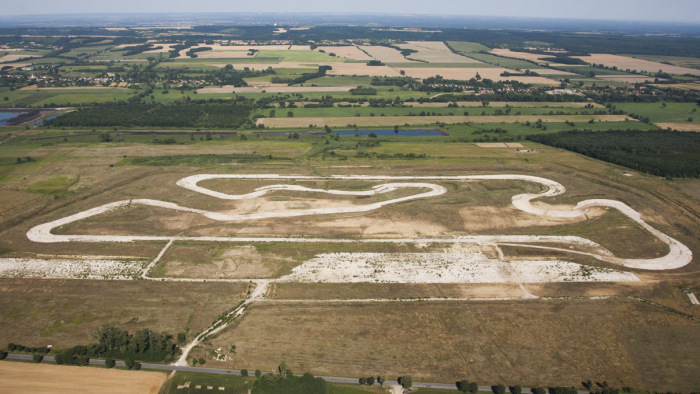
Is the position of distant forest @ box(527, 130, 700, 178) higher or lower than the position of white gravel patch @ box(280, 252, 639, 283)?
higher

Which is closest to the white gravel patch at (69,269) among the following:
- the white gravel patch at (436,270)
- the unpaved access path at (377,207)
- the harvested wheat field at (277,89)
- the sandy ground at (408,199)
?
the unpaved access path at (377,207)

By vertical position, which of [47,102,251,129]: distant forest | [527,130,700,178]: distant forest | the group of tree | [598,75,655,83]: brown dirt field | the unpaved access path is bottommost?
the group of tree

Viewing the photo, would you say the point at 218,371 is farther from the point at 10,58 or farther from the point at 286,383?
the point at 10,58

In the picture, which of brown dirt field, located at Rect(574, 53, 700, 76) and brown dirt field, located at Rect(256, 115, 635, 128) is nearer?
brown dirt field, located at Rect(256, 115, 635, 128)

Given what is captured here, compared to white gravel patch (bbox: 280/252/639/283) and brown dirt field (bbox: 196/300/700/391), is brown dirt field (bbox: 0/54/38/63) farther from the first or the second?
brown dirt field (bbox: 196/300/700/391)

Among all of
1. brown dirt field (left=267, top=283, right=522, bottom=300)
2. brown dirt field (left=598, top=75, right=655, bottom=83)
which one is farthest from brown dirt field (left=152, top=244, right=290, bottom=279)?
brown dirt field (left=598, top=75, right=655, bottom=83)

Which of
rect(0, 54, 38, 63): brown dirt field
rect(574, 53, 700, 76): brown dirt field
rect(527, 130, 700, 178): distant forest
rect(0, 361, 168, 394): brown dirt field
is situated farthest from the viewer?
rect(0, 54, 38, 63): brown dirt field
